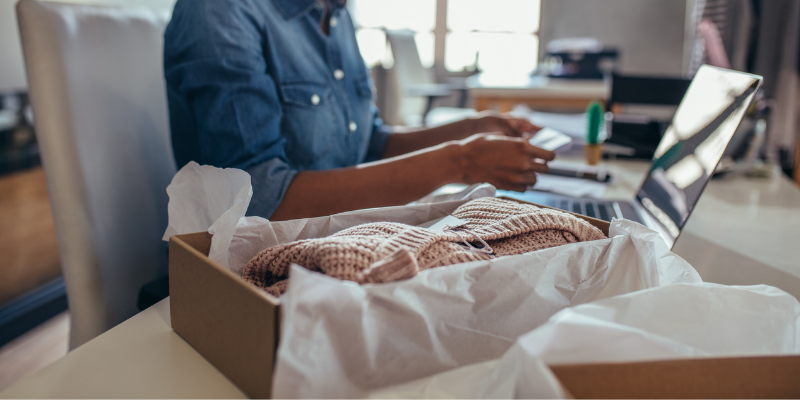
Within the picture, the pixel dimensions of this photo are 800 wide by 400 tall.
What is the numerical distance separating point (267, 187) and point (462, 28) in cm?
359

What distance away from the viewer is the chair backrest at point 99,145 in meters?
0.61

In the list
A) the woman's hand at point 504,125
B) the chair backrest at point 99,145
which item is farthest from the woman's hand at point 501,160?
the chair backrest at point 99,145

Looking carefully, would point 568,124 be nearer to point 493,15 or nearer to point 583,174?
point 583,174

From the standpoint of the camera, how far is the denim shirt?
62 centimetres

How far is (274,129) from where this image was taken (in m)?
0.67

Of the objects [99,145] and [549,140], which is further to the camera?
[549,140]

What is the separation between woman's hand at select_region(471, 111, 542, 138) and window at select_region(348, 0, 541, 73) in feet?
9.77

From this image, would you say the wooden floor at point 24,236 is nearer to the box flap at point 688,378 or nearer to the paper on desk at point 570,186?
the paper on desk at point 570,186

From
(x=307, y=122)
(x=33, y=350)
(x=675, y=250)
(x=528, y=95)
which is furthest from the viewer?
(x=528, y=95)

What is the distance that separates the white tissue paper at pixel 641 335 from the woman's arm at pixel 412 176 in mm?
349

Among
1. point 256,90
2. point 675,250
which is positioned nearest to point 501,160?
point 675,250

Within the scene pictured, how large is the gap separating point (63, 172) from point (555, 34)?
382 centimetres

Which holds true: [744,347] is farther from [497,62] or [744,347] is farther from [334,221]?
[497,62]

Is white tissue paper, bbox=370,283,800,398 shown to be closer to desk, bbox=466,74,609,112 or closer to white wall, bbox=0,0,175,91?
white wall, bbox=0,0,175,91
